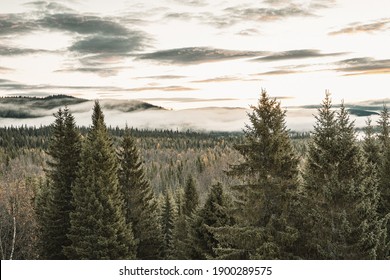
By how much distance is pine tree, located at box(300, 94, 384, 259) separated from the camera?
13.6 m

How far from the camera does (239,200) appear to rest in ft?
48.6

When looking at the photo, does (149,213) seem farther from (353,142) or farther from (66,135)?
(353,142)

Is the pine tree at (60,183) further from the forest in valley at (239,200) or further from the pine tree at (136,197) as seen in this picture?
the pine tree at (136,197)

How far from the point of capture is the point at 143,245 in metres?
27.4

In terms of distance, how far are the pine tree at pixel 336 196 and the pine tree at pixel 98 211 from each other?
1164cm

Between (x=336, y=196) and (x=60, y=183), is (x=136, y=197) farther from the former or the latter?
→ (x=336, y=196)

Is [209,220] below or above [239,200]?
below

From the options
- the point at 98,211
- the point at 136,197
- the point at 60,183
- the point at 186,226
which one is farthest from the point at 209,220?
the point at 60,183

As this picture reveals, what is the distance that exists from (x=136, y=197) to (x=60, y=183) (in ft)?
14.5

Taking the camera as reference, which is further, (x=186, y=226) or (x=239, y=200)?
(x=186, y=226)

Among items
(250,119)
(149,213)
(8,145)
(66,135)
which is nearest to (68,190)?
(66,135)

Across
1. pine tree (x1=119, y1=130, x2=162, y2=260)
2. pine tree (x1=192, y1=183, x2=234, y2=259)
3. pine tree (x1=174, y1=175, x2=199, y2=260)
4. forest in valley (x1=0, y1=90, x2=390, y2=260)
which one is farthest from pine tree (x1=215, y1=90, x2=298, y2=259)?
pine tree (x1=119, y1=130, x2=162, y2=260)

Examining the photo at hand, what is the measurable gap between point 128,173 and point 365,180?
51.4ft

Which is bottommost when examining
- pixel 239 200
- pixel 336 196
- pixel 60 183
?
pixel 60 183
